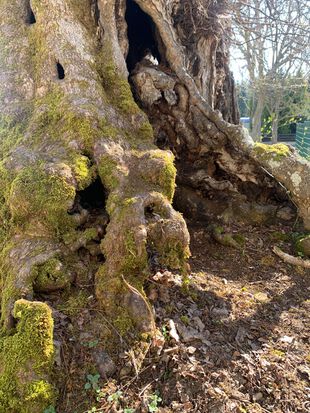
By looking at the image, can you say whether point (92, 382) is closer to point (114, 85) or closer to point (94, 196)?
point (94, 196)

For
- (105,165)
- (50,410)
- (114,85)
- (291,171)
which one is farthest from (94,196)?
(291,171)

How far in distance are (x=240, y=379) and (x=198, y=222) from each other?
280 cm

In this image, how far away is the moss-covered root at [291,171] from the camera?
14.9ft

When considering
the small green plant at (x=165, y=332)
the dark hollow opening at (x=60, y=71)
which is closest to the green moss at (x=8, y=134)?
the dark hollow opening at (x=60, y=71)

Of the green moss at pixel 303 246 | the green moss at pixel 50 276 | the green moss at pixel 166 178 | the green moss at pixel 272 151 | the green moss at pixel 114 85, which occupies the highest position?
the green moss at pixel 114 85

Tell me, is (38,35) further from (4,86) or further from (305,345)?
(305,345)

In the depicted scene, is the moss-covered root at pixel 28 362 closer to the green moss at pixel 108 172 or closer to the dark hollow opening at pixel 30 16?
the green moss at pixel 108 172

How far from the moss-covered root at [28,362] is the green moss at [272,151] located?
134 inches

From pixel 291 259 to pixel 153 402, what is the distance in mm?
2795

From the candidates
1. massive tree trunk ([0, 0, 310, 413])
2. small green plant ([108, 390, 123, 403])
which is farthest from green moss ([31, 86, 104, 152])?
small green plant ([108, 390, 123, 403])

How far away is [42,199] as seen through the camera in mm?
3238

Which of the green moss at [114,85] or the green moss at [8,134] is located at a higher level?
the green moss at [114,85]

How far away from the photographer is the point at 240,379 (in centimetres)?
261

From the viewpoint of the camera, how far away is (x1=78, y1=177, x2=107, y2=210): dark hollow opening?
3867 millimetres
